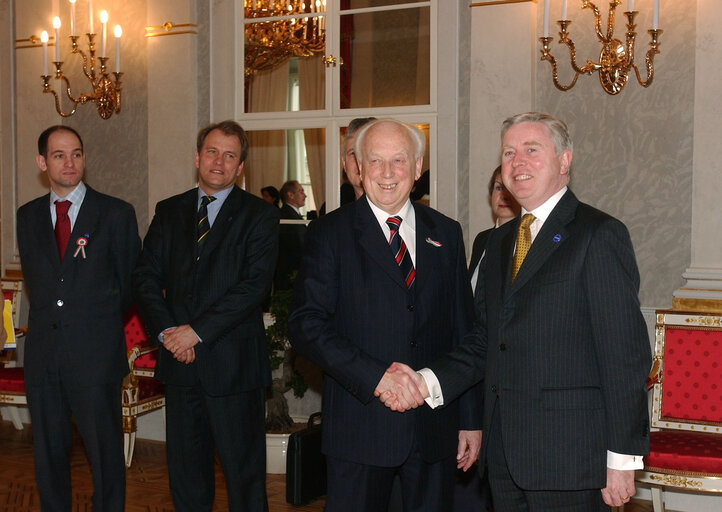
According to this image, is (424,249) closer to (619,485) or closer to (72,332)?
(619,485)

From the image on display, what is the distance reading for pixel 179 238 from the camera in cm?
371

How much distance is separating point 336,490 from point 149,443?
12.1 ft

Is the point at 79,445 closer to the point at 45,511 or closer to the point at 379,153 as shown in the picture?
the point at 45,511

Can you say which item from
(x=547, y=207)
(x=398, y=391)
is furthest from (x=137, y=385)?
(x=547, y=207)

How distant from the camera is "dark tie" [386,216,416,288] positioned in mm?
2662

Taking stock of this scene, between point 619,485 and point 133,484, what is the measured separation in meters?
3.46

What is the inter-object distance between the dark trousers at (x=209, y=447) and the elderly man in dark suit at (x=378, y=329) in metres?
1.04

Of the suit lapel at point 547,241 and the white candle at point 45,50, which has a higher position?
the white candle at point 45,50

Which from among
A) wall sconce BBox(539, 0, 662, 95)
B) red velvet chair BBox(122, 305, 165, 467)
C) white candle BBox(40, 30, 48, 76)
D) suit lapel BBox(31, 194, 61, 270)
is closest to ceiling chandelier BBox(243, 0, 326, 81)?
white candle BBox(40, 30, 48, 76)

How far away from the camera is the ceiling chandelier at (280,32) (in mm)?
5652

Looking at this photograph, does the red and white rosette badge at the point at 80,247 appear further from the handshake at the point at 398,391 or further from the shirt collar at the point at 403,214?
the handshake at the point at 398,391

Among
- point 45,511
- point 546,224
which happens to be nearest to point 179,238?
point 45,511

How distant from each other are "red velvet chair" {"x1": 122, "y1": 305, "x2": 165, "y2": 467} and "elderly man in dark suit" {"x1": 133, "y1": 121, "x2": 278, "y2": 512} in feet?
4.84

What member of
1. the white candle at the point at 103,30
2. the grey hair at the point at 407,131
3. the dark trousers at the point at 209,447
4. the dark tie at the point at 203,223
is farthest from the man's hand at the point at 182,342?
the white candle at the point at 103,30
